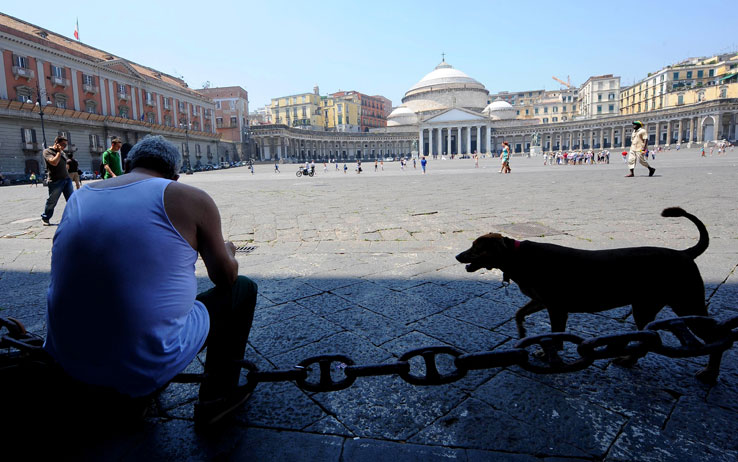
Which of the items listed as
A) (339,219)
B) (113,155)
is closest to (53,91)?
(113,155)

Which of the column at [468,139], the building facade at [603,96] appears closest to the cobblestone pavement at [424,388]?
the column at [468,139]

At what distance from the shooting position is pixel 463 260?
175 cm

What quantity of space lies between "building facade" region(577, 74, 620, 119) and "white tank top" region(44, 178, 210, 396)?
92990 mm

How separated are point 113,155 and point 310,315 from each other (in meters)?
6.46

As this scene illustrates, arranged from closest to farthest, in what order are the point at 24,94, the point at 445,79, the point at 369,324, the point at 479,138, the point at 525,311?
the point at 525,311 < the point at 369,324 < the point at 24,94 < the point at 479,138 < the point at 445,79

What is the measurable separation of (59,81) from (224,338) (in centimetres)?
3838

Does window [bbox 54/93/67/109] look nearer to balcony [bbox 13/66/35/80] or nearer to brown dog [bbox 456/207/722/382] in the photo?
balcony [bbox 13/66/35/80]

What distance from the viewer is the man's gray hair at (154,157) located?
1.37m

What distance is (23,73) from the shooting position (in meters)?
28.1

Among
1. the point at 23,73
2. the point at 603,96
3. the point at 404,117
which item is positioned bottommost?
the point at 23,73

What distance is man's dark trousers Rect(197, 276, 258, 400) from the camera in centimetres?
137

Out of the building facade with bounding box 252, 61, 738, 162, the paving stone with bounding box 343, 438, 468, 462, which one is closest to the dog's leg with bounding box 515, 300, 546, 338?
the paving stone with bounding box 343, 438, 468, 462

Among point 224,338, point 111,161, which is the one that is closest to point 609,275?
point 224,338

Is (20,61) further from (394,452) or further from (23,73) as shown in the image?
(394,452)
